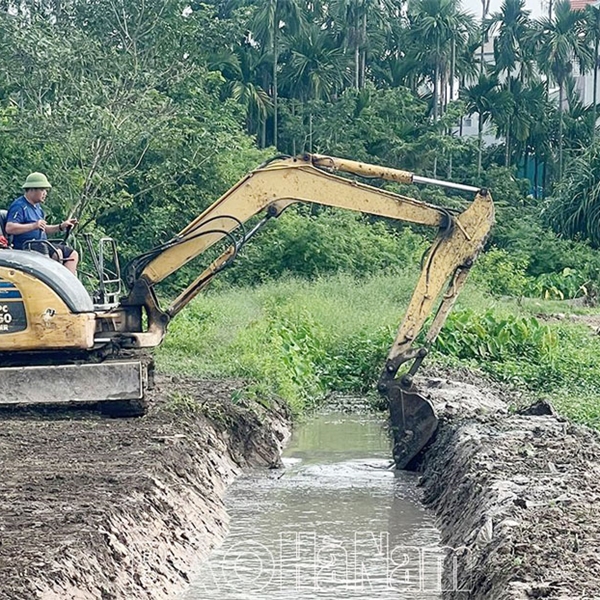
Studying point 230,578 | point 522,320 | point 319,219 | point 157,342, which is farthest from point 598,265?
point 230,578

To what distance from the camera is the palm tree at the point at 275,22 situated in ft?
170

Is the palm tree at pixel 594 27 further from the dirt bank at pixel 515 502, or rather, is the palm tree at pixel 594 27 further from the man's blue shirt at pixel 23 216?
the man's blue shirt at pixel 23 216

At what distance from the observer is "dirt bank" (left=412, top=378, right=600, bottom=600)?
8.05 m

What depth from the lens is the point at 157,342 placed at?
48.0ft

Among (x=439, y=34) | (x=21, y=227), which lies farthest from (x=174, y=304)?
(x=439, y=34)

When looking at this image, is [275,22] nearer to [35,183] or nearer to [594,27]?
[594,27]

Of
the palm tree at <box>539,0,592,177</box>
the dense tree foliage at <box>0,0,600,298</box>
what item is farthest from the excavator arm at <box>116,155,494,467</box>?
Answer: the palm tree at <box>539,0,592,177</box>

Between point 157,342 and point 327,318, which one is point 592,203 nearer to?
point 327,318

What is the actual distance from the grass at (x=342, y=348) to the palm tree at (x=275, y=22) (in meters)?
27.0

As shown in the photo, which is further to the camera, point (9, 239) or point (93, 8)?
point (93, 8)

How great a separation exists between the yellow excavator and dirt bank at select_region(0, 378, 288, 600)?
56cm

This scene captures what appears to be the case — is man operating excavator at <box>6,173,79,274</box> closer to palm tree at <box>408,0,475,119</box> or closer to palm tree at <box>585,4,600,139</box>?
palm tree at <box>408,0,475,119</box>

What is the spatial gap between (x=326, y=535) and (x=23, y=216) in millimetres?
5245

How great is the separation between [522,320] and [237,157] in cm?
1548
